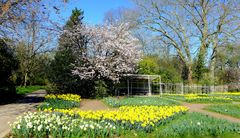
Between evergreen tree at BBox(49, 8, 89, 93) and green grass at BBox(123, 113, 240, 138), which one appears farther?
evergreen tree at BBox(49, 8, 89, 93)

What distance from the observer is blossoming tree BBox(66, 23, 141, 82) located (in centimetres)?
2281

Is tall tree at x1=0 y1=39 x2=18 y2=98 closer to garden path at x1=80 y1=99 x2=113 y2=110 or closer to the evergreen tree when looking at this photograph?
the evergreen tree

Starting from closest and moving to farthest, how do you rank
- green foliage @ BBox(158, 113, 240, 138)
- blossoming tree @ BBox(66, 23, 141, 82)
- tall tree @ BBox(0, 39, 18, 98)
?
1. green foliage @ BBox(158, 113, 240, 138)
2. tall tree @ BBox(0, 39, 18, 98)
3. blossoming tree @ BBox(66, 23, 141, 82)

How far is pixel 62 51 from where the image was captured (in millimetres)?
23953

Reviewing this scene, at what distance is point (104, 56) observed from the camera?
76.6 ft

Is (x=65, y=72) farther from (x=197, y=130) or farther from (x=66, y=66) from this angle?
(x=197, y=130)

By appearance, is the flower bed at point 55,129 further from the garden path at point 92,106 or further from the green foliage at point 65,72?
the green foliage at point 65,72

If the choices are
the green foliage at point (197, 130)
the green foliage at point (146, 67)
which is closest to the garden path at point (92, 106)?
the green foliage at point (197, 130)

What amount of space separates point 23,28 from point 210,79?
28112mm

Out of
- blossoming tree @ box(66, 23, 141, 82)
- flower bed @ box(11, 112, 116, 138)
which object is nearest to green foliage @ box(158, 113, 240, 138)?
flower bed @ box(11, 112, 116, 138)

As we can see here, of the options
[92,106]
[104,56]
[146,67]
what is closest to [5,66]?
[92,106]

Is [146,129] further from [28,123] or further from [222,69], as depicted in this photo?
[222,69]

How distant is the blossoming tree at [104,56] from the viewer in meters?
22.8

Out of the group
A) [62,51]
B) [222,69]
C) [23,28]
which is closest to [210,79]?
[222,69]
